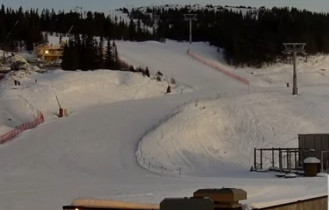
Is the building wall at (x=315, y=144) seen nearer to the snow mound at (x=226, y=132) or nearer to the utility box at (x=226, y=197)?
the snow mound at (x=226, y=132)

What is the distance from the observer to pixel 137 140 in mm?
26594

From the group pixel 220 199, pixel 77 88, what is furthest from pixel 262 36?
pixel 220 199

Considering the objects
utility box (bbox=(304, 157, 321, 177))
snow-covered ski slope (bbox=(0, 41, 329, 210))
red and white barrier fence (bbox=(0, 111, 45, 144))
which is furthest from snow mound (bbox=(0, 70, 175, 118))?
utility box (bbox=(304, 157, 321, 177))

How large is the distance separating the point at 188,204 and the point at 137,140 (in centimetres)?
2258

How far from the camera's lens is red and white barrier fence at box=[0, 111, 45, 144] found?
27984mm

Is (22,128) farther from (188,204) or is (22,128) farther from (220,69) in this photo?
(220,69)

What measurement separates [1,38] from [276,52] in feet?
101

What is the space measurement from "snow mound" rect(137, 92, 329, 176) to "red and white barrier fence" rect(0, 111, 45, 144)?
5992 mm

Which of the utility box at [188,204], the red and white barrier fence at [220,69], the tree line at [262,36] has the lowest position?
the red and white barrier fence at [220,69]

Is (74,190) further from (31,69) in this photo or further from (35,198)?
(31,69)

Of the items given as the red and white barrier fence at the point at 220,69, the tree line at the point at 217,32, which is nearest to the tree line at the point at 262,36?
the tree line at the point at 217,32

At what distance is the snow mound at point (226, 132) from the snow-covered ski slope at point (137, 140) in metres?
0.05

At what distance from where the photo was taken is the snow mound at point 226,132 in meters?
24.8

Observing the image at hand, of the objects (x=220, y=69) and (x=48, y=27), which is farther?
(x=48, y=27)
